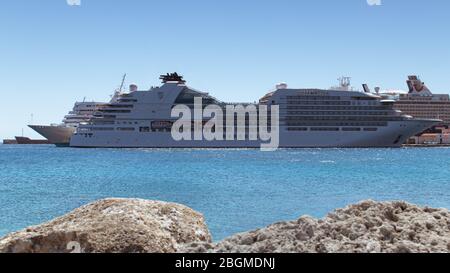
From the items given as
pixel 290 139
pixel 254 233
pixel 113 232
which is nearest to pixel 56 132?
pixel 290 139

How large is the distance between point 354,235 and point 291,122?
237 ft

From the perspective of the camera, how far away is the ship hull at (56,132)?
3634 inches

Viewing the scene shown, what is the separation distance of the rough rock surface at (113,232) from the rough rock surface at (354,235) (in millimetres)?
348

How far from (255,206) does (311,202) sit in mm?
1970

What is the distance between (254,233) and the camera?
143 inches

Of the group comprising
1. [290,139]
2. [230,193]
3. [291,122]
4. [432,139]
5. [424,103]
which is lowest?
[432,139]

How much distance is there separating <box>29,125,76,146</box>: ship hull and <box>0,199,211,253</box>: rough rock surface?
304 feet

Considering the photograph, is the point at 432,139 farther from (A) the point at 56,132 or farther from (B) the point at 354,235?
(B) the point at 354,235

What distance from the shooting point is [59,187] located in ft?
84.5

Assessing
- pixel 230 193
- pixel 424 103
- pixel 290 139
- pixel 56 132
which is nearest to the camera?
pixel 230 193
